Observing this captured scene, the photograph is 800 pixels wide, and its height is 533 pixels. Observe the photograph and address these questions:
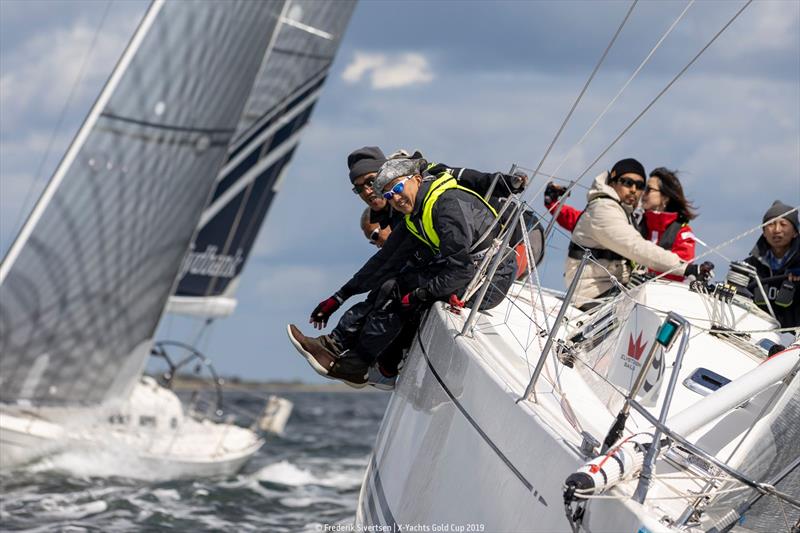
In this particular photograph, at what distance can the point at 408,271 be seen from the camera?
13.7 feet

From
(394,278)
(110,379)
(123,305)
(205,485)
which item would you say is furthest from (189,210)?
(394,278)

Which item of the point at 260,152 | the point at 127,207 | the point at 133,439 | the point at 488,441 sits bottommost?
the point at 133,439

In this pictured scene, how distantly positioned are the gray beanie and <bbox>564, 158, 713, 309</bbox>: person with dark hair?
109 cm

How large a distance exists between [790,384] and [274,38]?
308 inches

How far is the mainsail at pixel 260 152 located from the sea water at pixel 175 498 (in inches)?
74.3

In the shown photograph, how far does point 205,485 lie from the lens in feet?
31.0

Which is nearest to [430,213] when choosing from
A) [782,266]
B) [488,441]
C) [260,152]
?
[488,441]

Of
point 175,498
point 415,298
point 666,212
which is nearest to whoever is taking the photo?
point 415,298

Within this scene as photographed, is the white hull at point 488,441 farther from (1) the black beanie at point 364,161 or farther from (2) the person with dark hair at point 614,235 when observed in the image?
(1) the black beanie at point 364,161

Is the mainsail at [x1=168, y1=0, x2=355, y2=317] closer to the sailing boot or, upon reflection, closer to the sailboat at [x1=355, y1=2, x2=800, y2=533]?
the sailing boot

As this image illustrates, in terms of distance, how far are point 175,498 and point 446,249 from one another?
5.35 m

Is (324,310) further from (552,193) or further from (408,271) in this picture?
(552,193)

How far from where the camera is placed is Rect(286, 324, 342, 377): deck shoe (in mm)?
4246

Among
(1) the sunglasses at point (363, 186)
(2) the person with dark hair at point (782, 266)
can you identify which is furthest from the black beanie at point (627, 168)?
(1) the sunglasses at point (363, 186)
